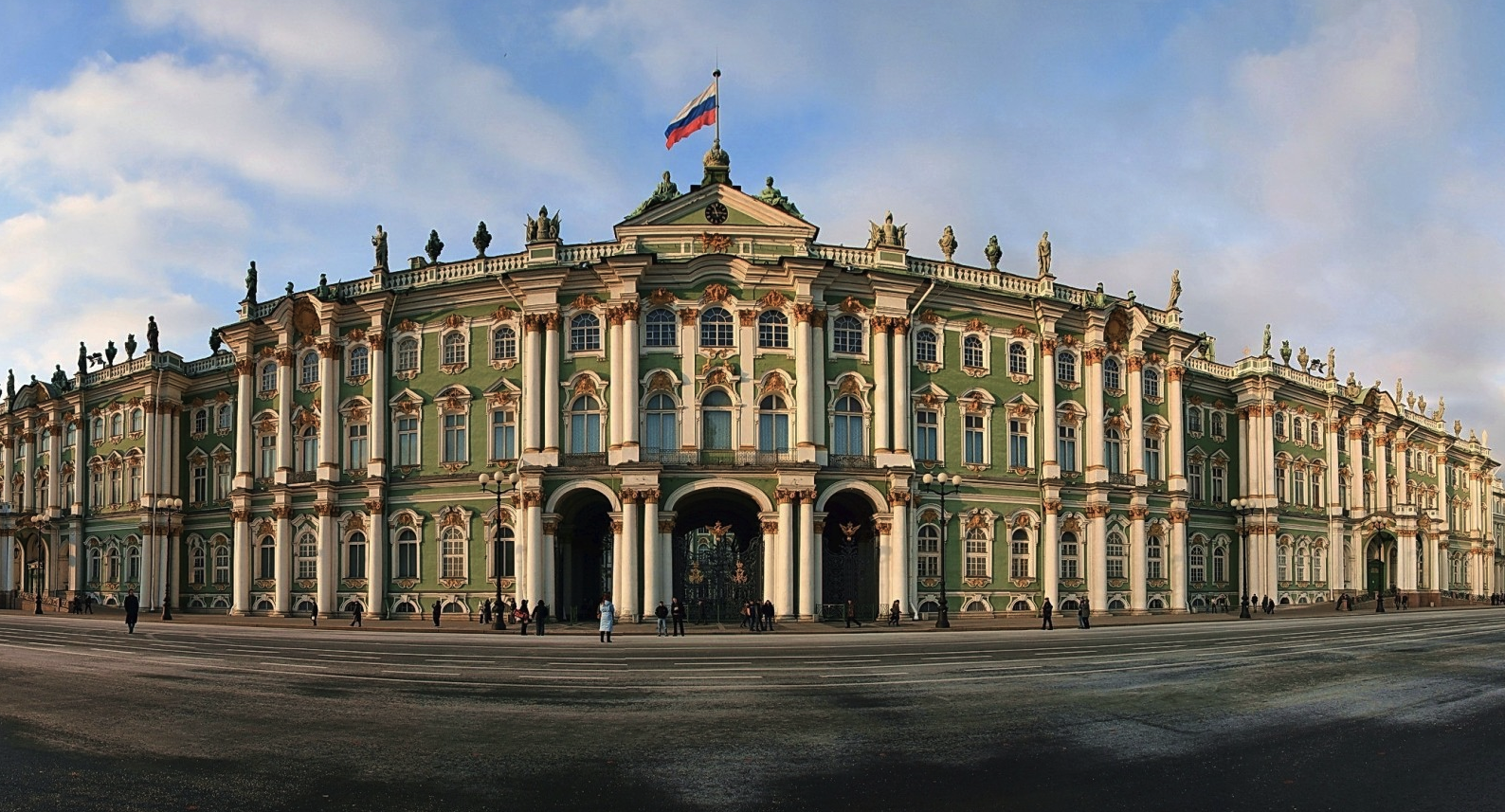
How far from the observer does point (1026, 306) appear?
56.5 m

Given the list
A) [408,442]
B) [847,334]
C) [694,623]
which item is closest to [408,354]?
[408,442]

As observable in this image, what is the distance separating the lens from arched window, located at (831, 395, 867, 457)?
51.7m

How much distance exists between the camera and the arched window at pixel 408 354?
55594mm

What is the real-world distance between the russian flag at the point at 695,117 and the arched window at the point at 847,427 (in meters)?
14.2

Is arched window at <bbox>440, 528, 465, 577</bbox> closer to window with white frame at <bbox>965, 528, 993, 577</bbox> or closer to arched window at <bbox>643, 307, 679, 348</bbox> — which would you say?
arched window at <bbox>643, 307, 679, 348</bbox>

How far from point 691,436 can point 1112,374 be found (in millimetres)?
23549

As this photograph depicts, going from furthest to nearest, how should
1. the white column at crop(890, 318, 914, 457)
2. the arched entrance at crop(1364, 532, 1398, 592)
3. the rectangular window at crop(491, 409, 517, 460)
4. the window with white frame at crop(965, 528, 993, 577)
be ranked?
the arched entrance at crop(1364, 532, 1398, 592)
the window with white frame at crop(965, 528, 993, 577)
the rectangular window at crop(491, 409, 517, 460)
the white column at crop(890, 318, 914, 457)

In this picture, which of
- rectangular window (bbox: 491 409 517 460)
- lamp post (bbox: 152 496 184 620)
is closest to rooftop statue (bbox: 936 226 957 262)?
rectangular window (bbox: 491 409 517 460)

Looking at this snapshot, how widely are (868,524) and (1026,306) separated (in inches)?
530

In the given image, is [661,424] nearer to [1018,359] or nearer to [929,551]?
[929,551]

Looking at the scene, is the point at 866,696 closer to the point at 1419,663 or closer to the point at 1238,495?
the point at 1419,663

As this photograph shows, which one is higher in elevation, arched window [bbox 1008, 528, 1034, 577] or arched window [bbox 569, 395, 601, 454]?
arched window [bbox 569, 395, 601, 454]

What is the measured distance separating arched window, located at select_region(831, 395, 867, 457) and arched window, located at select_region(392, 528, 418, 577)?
20.5 metres

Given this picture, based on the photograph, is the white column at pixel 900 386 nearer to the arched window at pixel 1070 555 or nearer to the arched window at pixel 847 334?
the arched window at pixel 847 334
